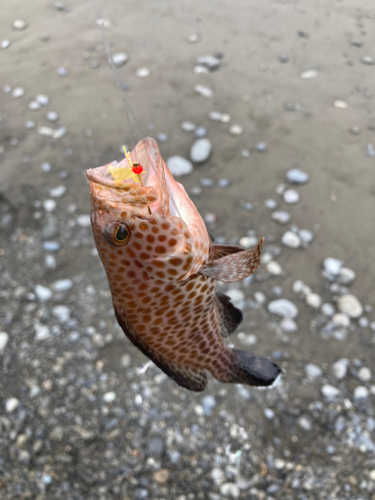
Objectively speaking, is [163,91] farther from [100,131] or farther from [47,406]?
[47,406]

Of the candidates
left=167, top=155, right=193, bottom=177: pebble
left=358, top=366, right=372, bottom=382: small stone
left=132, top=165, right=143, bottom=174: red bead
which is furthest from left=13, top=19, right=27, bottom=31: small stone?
left=358, top=366, right=372, bottom=382: small stone

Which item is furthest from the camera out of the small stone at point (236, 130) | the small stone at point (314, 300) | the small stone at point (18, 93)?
the small stone at point (236, 130)

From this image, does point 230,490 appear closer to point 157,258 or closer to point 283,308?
point 283,308

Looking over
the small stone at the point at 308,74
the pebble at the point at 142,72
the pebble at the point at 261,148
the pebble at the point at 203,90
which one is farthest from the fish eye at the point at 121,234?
the small stone at the point at 308,74

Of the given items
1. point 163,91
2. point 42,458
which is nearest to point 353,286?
point 42,458

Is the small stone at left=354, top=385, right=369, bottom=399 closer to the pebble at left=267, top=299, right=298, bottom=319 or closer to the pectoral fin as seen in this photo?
the pebble at left=267, top=299, right=298, bottom=319

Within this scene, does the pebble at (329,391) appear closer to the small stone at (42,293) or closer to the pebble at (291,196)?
the pebble at (291,196)

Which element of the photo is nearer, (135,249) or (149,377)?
(135,249)
